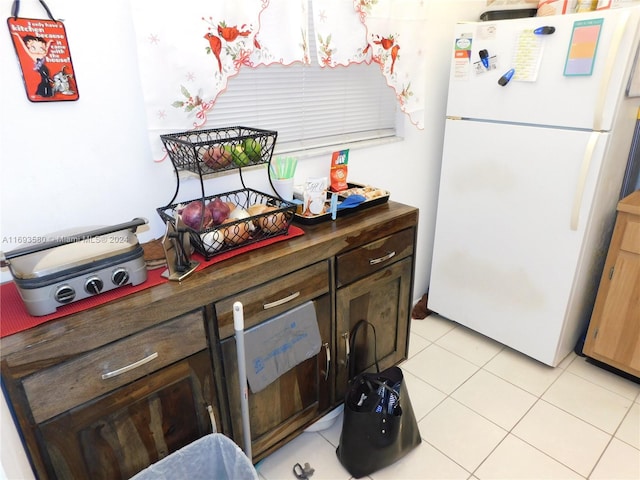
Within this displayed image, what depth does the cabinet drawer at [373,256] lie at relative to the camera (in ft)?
5.18

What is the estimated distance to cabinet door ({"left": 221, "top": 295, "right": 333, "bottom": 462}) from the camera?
146 cm

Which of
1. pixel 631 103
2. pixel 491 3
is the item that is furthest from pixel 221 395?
pixel 491 3

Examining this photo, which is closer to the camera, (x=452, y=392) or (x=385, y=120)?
(x=452, y=392)

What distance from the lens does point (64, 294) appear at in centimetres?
A: 104

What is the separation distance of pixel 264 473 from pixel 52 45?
1572 millimetres

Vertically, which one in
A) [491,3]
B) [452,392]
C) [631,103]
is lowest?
[452,392]

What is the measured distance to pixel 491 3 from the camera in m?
2.21

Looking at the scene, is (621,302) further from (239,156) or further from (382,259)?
(239,156)

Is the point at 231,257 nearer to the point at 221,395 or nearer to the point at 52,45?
the point at 221,395

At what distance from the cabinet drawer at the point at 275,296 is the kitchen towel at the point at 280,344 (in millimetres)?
29

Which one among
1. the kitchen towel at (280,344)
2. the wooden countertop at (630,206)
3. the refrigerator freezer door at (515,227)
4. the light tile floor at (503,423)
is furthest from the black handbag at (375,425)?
the wooden countertop at (630,206)

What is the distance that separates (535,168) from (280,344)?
53.6 inches

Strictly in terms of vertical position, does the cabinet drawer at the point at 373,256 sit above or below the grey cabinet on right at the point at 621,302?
above

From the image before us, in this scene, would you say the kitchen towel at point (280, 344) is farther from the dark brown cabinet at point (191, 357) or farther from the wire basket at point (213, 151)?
the wire basket at point (213, 151)
